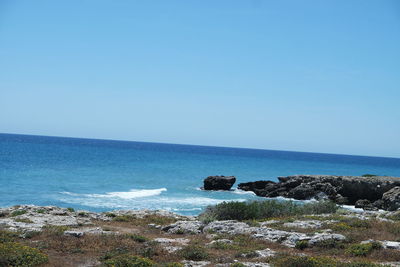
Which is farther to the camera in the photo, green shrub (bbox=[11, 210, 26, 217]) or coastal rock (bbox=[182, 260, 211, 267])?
green shrub (bbox=[11, 210, 26, 217])

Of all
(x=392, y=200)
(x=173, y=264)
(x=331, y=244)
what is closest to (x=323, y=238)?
(x=331, y=244)

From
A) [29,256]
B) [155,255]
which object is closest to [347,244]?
[155,255]

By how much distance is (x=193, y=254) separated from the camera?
13734 mm

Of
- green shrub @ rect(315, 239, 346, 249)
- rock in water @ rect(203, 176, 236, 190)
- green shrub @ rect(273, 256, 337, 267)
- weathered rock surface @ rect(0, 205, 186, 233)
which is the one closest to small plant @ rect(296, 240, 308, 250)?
green shrub @ rect(315, 239, 346, 249)

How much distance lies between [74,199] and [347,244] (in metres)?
37.0

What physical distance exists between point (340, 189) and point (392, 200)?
11865mm

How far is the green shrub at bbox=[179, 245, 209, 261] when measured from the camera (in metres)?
13.6

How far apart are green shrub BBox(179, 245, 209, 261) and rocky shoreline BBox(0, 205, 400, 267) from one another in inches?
3.7

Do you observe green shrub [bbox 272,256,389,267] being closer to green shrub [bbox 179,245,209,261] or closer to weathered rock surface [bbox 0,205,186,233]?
green shrub [bbox 179,245,209,261]

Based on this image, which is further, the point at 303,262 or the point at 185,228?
the point at 185,228

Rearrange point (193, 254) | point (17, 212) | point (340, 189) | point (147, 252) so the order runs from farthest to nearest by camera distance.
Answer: point (340, 189) < point (17, 212) < point (147, 252) < point (193, 254)

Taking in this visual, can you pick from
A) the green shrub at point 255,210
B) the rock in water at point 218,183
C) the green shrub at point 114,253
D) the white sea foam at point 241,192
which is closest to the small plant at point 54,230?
the green shrub at point 114,253

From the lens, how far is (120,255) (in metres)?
13.4

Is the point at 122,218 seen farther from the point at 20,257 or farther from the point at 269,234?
the point at 20,257
